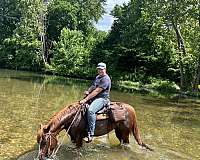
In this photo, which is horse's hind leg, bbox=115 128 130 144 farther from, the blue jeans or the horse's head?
the horse's head

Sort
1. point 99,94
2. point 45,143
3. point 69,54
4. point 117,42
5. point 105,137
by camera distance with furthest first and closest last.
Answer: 1. point 117,42
2. point 69,54
3. point 105,137
4. point 99,94
5. point 45,143

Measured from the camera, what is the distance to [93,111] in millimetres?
11570

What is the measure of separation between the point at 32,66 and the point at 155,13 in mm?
33116

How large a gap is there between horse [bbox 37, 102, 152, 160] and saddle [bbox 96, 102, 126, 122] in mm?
97

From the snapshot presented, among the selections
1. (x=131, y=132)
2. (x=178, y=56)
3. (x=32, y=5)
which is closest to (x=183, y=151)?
(x=131, y=132)

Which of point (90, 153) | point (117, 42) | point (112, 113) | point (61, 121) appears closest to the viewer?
point (61, 121)

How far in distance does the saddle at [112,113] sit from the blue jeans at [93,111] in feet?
0.84

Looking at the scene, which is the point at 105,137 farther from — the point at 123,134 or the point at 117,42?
the point at 117,42

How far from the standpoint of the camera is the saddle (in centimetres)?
1211

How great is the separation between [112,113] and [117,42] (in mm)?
53005

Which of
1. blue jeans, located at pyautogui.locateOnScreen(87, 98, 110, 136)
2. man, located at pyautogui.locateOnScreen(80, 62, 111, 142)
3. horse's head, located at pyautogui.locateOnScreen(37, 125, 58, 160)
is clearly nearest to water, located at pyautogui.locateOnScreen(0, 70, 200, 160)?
horse's head, located at pyautogui.locateOnScreen(37, 125, 58, 160)

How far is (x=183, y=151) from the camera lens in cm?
1355

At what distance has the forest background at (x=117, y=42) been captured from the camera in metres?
44.9

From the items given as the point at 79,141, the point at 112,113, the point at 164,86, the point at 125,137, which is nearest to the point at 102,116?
the point at 112,113
